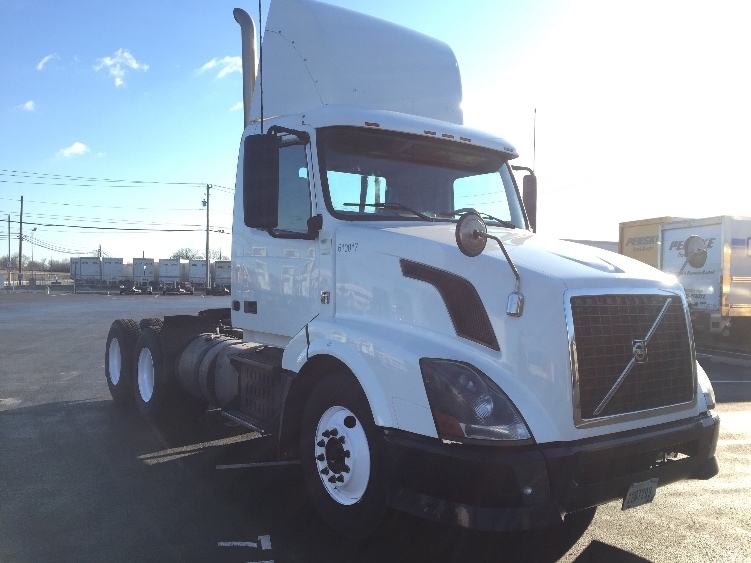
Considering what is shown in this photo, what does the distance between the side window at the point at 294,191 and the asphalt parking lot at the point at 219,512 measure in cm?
217

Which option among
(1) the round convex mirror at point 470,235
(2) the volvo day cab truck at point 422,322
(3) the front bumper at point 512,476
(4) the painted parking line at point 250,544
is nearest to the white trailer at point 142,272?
(2) the volvo day cab truck at point 422,322

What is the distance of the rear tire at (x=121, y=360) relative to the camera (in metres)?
8.57

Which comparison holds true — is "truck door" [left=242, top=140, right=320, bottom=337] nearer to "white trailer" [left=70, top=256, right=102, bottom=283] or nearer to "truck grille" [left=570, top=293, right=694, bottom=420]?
"truck grille" [left=570, top=293, right=694, bottom=420]

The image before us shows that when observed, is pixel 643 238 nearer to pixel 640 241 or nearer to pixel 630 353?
pixel 640 241

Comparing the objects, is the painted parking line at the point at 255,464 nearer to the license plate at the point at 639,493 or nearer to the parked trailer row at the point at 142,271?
the license plate at the point at 639,493

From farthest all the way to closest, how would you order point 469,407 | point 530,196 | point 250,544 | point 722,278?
point 722,278
point 530,196
point 250,544
point 469,407

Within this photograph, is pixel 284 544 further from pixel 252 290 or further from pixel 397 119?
pixel 397 119

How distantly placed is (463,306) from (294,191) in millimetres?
1919

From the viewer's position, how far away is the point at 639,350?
3799mm

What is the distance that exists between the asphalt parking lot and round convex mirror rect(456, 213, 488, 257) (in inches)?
68.1

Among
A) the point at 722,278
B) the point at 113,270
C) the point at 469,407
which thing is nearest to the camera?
the point at 469,407

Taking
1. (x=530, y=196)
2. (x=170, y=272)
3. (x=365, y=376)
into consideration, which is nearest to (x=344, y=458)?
(x=365, y=376)

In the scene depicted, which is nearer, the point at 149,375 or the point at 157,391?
the point at 157,391

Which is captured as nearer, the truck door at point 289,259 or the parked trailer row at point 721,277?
the truck door at point 289,259
